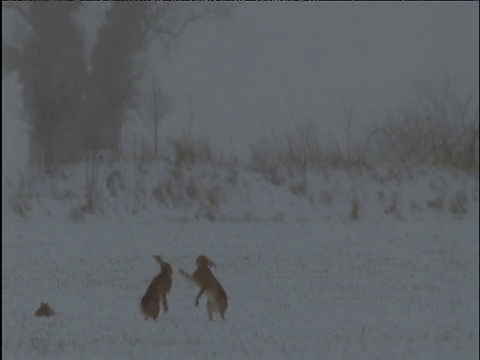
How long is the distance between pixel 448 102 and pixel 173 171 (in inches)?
20.9

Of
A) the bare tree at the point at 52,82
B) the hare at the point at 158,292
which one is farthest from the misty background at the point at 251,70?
the hare at the point at 158,292

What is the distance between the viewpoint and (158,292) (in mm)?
1521

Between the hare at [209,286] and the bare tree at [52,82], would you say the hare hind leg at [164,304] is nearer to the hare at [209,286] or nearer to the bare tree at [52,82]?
the hare at [209,286]

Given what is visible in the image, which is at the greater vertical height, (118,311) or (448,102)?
(448,102)

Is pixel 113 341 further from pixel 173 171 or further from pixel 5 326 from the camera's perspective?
pixel 173 171

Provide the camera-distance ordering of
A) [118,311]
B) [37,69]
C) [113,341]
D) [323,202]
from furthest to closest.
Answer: [323,202] < [37,69] < [118,311] < [113,341]

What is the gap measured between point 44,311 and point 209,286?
28 cm

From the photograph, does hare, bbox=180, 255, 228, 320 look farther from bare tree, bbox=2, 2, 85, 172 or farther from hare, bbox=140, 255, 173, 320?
bare tree, bbox=2, 2, 85, 172

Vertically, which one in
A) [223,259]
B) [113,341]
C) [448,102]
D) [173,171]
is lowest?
[113,341]

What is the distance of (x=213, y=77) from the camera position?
1740 millimetres

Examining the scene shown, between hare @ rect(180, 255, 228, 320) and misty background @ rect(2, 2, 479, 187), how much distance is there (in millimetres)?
258

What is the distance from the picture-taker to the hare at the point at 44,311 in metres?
1.54

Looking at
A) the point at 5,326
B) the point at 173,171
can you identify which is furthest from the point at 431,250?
the point at 5,326

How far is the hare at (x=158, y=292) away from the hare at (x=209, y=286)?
0.03 metres
